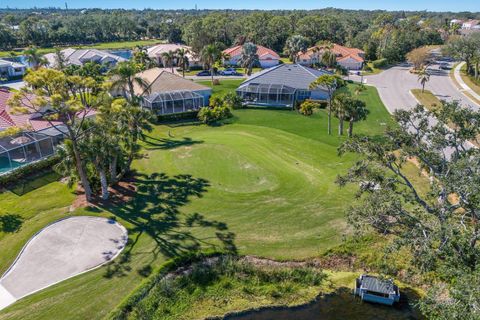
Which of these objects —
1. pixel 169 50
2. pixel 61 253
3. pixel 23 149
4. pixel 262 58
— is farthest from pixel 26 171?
pixel 262 58

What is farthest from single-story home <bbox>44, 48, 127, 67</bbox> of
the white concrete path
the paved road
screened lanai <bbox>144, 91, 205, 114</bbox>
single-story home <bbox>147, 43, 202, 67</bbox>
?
the white concrete path

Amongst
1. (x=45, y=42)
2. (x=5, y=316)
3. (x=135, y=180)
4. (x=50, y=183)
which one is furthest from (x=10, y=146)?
(x=45, y=42)

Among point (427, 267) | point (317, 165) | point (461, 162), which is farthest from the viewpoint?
point (317, 165)

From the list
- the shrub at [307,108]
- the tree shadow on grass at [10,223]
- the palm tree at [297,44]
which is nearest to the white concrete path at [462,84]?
the shrub at [307,108]

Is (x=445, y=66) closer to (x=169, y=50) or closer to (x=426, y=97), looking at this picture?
(x=426, y=97)

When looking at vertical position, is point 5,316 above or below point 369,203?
below

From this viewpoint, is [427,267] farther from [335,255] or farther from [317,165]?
[317,165]

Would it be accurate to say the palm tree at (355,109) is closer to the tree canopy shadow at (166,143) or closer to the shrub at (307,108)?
the shrub at (307,108)
